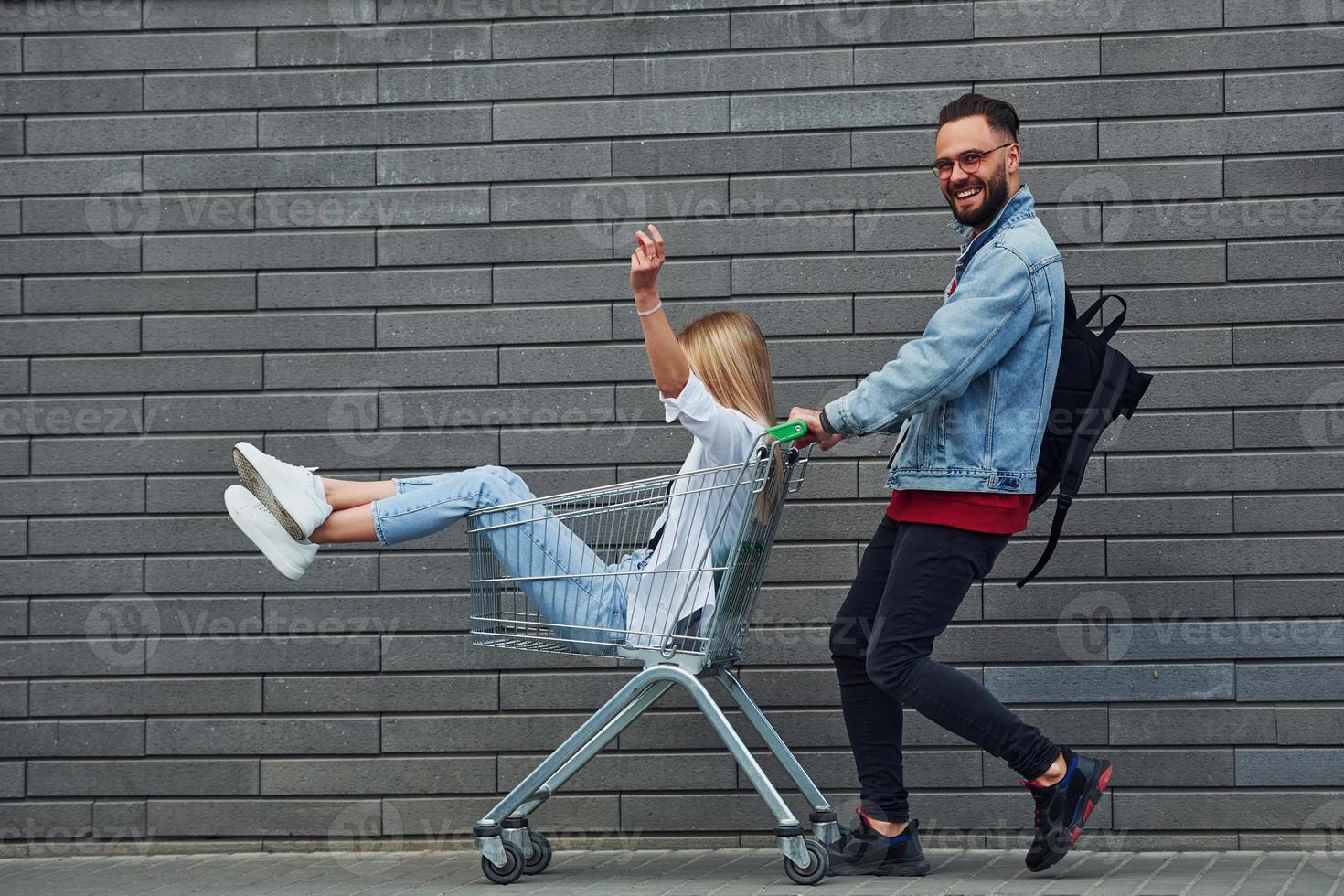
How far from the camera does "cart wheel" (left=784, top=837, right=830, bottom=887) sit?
13.8ft

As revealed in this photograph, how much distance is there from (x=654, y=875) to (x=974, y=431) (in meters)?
1.76

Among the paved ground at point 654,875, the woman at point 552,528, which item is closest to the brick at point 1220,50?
the woman at point 552,528

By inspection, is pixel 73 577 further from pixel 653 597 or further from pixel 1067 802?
pixel 1067 802

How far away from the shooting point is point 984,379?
4.14 m

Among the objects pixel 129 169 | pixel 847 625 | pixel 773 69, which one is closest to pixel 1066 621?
pixel 847 625

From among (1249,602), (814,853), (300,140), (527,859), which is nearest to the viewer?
(814,853)

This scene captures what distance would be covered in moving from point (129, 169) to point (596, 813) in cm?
295

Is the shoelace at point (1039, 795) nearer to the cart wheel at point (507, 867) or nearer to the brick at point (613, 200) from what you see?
the cart wheel at point (507, 867)

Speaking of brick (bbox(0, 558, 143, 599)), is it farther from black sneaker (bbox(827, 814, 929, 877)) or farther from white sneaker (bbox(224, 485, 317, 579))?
black sneaker (bbox(827, 814, 929, 877))

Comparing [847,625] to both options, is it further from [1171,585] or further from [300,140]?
[300,140]

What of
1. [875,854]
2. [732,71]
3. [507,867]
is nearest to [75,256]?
[732,71]

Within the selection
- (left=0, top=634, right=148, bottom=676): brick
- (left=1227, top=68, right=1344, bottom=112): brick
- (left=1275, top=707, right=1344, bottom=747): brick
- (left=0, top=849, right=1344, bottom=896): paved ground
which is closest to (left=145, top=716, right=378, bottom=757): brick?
(left=0, top=634, right=148, bottom=676): brick

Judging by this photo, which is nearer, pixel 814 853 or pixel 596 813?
pixel 814 853

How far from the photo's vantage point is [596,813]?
5.16 meters
